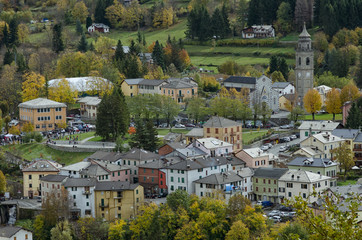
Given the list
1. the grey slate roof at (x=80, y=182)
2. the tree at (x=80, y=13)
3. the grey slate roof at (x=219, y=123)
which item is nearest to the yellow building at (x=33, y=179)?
the grey slate roof at (x=80, y=182)

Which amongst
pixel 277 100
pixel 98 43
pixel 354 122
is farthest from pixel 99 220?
pixel 98 43

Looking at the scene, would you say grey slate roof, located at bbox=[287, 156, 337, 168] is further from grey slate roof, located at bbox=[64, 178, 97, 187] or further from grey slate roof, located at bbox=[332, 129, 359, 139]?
Result: grey slate roof, located at bbox=[64, 178, 97, 187]

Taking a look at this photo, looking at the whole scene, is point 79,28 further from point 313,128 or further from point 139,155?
point 139,155

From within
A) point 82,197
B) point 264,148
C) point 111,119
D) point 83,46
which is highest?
point 83,46

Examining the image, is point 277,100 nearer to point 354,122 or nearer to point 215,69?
point 354,122

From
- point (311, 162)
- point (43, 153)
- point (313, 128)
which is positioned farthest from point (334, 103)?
point (43, 153)

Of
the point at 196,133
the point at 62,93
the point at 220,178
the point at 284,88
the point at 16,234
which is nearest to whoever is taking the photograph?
the point at 16,234
